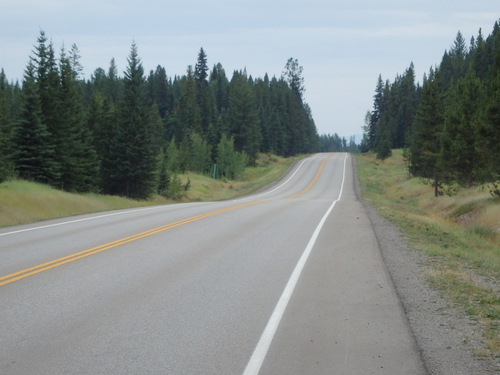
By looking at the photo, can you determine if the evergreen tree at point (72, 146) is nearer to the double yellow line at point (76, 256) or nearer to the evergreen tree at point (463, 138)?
the double yellow line at point (76, 256)

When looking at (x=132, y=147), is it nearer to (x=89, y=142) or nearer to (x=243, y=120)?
(x=89, y=142)

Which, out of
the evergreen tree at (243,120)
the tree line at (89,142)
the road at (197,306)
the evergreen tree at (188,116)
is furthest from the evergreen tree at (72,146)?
the evergreen tree at (243,120)

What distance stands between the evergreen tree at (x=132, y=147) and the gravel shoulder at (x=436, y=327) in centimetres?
3302

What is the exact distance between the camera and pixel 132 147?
132ft

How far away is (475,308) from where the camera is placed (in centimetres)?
670

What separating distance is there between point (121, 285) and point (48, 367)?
3014 millimetres

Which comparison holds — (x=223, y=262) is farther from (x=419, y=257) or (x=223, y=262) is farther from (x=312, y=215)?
(x=312, y=215)

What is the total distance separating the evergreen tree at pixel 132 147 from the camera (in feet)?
132

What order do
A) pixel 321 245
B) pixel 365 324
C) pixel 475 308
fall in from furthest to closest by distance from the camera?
pixel 321 245 < pixel 475 308 < pixel 365 324

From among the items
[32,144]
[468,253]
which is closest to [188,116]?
[32,144]

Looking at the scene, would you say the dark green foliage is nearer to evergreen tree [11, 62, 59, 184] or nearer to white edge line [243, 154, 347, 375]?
evergreen tree [11, 62, 59, 184]

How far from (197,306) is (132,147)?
35.2m

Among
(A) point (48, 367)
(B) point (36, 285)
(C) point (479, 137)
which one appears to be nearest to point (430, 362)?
(A) point (48, 367)

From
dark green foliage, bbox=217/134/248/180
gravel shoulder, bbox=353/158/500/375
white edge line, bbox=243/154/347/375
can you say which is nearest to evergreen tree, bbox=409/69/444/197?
gravel shoulder, bbox=353/158/500/375
